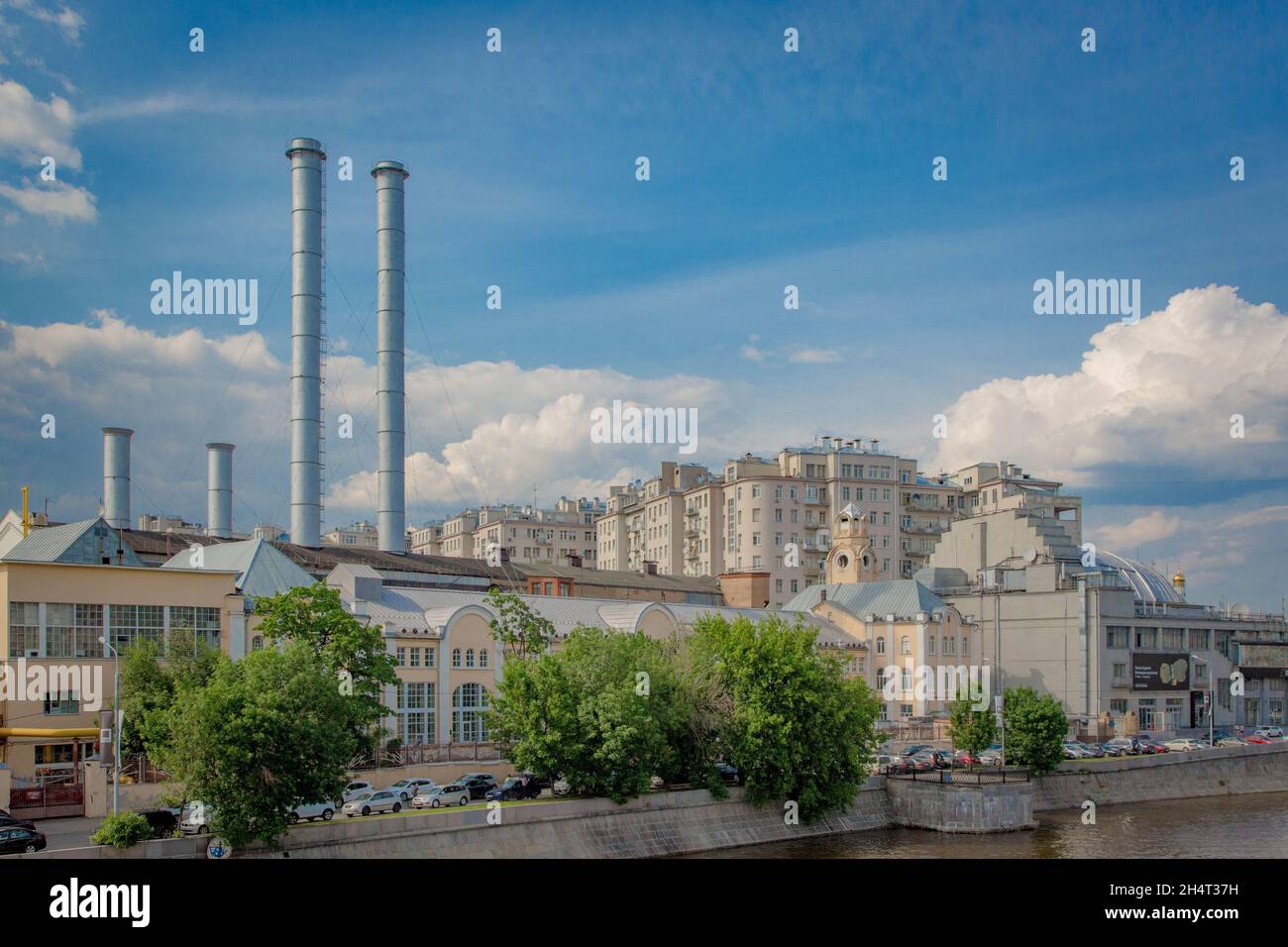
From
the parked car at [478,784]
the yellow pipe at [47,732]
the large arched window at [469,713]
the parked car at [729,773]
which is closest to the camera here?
the yellow pipe at [47,732]

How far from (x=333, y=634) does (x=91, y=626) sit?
39.2 feet

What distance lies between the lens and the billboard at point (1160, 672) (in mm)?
92688

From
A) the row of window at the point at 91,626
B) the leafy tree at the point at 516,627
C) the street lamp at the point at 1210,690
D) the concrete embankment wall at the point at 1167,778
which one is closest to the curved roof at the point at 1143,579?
the street lamp at the point at 1210,690

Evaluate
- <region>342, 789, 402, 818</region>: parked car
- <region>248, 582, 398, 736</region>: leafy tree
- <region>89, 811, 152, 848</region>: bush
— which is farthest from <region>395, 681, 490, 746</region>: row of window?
<region>89, 811, 152, 848</region>: bush

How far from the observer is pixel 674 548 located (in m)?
142

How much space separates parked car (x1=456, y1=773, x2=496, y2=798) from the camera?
53062 mm

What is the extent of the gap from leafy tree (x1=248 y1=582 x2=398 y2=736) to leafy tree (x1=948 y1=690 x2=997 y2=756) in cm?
3434

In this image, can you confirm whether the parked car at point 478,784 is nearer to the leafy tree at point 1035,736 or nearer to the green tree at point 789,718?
the green tree at point 789,718

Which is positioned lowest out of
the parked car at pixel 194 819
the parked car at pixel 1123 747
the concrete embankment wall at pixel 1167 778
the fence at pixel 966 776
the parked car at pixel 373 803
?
the concrete embankment wall at pixel 1167 778

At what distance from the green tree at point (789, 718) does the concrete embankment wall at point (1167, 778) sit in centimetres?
1624

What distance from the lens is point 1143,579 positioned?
111750 millimetres

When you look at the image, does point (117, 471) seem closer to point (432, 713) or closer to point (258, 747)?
point (432, 713)
